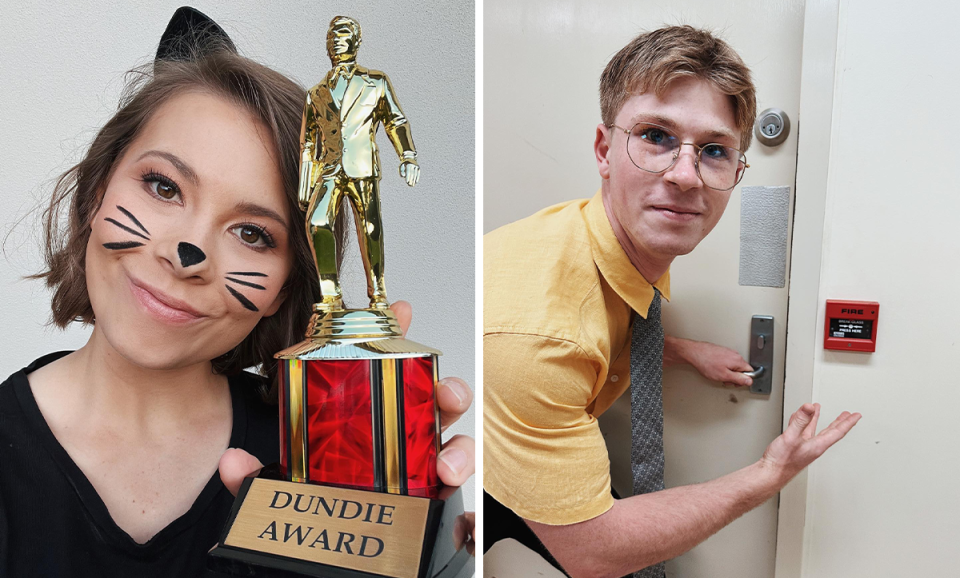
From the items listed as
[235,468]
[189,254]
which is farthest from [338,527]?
[189,254]

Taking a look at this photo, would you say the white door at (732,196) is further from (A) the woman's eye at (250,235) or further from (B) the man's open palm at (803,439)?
(A) the woman's eye at (250,235)

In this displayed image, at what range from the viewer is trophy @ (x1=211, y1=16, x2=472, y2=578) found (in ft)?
1.19

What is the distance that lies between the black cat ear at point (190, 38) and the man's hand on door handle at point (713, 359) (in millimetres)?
587

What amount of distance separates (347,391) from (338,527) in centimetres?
9

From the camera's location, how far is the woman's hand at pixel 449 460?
40 cm

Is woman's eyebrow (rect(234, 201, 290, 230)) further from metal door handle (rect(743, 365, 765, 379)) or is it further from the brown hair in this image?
metal door handle (rect(743, 365, 765, 379))

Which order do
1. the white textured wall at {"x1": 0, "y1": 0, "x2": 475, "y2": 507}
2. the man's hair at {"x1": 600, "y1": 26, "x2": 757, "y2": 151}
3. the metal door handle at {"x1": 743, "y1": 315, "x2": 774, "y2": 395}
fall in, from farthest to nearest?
the metal door handle at {"x1": 743, "y1": 315, "x2": 774, "y2": 395}, the man's hair at {"x1": 600, "y1": 26, "x2": 757, "y2": 151}, the white textured wall at {"x1": 0, "y1": 0, "x2": 475, "y2": 507}

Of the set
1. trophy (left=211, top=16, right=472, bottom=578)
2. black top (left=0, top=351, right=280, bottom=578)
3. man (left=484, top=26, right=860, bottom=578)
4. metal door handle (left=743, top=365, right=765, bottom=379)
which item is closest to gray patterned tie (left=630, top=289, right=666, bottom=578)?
man (left=484, top=26, right=860, bottom=578)

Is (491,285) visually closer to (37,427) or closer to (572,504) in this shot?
(572,504)

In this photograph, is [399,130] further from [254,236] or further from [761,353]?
[761,353]

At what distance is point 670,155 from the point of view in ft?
1.91

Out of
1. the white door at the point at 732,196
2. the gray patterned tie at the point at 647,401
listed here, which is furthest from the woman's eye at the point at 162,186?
the gray patterned tie at the point at 647,401

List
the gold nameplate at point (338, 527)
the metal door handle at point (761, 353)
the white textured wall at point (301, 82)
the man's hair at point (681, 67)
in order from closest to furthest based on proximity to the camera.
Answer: the gold nameplate at point (338, 527) < the white textured wall at point (301, 82) < the man's hair at point (681, 67) < the metal door handle at point (761, 353)

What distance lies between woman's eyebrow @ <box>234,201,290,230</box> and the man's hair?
1.29ft
